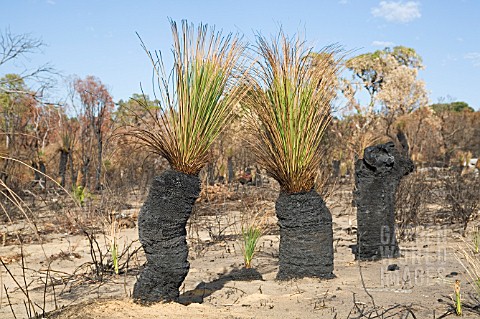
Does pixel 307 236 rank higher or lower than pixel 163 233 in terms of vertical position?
lower

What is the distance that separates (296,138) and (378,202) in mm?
1683

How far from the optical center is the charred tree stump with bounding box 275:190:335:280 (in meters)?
5.18

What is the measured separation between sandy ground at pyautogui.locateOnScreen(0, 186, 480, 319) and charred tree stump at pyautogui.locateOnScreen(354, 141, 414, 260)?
23 centimetres

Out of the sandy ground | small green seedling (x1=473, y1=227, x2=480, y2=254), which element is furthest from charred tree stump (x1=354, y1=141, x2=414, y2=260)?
small green seedling (x1=473, y1=227, x2=480, y2=254)

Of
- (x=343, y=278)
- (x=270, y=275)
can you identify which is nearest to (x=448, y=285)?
(x=343, y=278)

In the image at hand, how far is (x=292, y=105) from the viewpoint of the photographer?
198 inches

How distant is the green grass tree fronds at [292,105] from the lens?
16.5 ft

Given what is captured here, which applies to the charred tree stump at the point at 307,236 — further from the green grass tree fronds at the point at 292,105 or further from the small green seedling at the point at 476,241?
the small green seedling at the point at 476,241

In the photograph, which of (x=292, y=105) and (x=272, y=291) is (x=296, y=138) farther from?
(x=272, y=291)

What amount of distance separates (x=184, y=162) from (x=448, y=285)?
2704 mm

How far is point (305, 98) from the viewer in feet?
16.5

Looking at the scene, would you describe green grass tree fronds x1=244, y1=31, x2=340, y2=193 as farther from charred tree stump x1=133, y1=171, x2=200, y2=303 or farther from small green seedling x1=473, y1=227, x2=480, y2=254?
small green seedling x1=473, y1=227, x2=480, y2=254

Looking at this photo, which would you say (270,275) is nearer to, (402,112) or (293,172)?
(293,172)

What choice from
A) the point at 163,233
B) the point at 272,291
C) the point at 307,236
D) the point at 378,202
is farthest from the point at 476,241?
the point at 163,233
